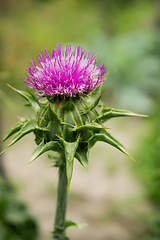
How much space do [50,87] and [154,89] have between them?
7482 millimetres

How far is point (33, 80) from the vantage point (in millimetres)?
1812

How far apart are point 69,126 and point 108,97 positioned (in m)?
7.19

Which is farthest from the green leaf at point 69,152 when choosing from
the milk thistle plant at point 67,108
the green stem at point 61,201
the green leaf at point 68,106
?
the green stem at point 61,201

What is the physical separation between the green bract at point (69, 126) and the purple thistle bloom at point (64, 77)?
76mm

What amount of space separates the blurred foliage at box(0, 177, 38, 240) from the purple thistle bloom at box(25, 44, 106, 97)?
72.7 inches

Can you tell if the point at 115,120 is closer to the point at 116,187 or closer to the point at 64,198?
the point at 116,187

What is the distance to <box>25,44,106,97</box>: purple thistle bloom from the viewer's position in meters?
1.79

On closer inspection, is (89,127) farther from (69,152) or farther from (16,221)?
(16,221)

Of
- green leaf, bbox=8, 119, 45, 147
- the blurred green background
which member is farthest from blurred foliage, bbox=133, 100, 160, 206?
green leaf, bbox=8, 119, 45, 147

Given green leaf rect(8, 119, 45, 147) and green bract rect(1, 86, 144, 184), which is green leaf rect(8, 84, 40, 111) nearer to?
green bract rect(1, 86, 144, 184)

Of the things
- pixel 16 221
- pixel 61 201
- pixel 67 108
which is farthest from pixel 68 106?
pixel 16 221

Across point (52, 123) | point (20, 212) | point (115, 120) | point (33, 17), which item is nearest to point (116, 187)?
point (20, 212)

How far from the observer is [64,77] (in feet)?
5.87

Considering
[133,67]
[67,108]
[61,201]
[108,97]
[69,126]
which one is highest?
[133,67]
